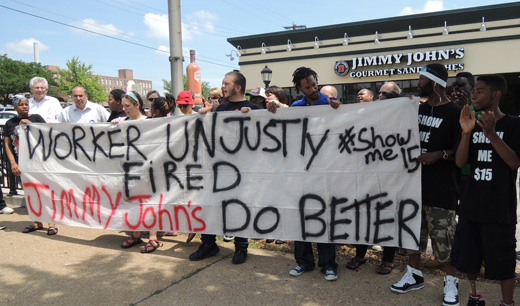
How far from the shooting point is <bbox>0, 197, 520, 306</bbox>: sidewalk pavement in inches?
123

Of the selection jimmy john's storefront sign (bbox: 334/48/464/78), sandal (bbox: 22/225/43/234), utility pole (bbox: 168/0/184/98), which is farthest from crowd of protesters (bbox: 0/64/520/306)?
jimmy john's storefront sign (bbox: 334/48/464/78)

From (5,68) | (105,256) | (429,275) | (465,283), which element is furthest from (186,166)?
(5,68)

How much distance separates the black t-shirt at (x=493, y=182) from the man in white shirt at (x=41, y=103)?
17.5 feet

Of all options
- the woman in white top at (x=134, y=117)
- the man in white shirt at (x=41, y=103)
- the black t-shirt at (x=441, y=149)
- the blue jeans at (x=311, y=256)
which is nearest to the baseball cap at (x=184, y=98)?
the woman in white top at (x=134, y=117)

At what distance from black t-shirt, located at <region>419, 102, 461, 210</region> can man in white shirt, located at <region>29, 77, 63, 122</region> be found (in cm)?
497

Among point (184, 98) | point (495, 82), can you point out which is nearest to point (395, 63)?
point (184, 98)

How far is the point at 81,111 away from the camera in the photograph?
540 centimetres

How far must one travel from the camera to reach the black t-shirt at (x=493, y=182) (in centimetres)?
254

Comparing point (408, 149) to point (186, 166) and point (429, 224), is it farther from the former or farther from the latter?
point (186, 166)

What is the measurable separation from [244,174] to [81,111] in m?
2.90

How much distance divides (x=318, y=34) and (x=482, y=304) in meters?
18.9

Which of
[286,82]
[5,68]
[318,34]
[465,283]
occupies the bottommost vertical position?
[465,283]

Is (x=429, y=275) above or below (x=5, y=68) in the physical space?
below

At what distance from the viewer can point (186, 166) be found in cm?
409
